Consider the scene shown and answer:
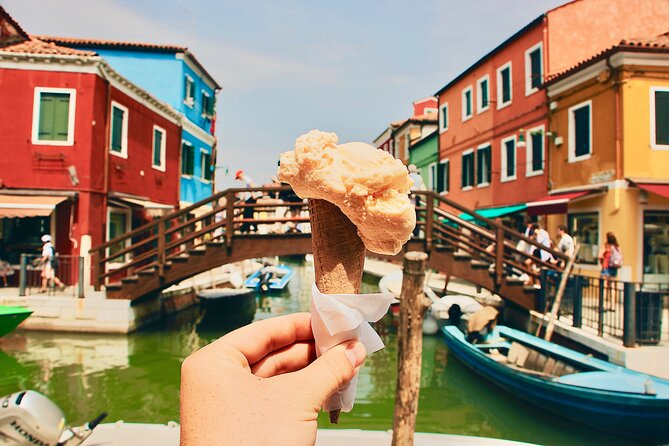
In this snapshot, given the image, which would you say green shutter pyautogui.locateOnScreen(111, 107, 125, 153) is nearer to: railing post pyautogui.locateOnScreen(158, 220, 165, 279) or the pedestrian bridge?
the pedestrian bridge

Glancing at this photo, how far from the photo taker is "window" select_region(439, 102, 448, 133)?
2420cm

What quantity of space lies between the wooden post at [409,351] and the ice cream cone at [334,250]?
124 inches

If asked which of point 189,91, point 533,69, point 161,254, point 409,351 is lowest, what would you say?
point 409,351

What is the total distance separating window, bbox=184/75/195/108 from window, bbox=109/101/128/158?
17.7 ft

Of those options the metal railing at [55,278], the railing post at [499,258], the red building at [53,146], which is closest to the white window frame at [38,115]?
A: the red building at [53,146]

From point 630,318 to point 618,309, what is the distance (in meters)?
1.03

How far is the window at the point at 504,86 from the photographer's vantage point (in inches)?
705

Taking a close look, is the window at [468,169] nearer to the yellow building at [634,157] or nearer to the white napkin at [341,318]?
the yellow building at [634,157]

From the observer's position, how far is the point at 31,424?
4.11m

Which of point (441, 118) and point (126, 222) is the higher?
point (441, 118)

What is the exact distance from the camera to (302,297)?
66.2ft

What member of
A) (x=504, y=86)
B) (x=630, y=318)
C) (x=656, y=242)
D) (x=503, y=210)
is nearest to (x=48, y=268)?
(x=630, y=318)

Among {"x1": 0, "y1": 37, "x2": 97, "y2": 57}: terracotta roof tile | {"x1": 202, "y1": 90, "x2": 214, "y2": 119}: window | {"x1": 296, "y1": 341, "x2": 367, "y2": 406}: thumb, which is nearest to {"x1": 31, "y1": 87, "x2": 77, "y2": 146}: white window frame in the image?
{"x1": 0, "y1": 37, "x2": 97, "y2": 57}: terracotta roof tile

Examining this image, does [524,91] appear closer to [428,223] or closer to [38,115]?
[428,223]
